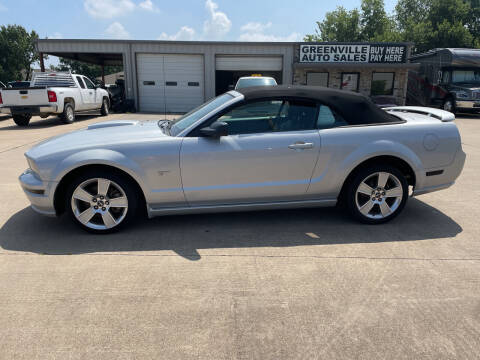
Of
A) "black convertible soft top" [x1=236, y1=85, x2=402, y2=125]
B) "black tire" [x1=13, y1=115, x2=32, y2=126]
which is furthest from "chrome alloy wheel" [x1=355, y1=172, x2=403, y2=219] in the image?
"black tire" [x1=13, y1=115, x2=32, y2=126]

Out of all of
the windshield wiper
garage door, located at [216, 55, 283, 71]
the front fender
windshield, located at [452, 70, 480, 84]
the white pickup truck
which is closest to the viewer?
the front fender

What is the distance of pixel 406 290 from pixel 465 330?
0.50 m

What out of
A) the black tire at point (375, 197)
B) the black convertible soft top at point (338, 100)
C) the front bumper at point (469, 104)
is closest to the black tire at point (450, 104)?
→ the front bumper at point (469, 104)

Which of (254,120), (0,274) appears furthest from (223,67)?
(0,274)

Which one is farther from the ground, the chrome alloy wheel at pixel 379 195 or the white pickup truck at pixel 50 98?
the white pickup truck at pixel 50 98

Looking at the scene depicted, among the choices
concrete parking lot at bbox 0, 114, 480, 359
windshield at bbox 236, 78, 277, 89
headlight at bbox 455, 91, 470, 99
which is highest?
windshield at bbox 236, 78, 277, 89

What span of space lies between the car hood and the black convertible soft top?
117cm

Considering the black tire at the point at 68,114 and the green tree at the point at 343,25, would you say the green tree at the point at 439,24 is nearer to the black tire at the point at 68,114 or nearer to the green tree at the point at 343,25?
the green tree at the point at 343,25

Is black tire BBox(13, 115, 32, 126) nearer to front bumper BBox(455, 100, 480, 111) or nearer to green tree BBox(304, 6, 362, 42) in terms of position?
front bumper BBox(455, 100, 480, 111)

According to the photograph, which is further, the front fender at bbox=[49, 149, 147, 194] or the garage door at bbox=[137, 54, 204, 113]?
the garage door at bbox=[137, 54, 204, 113]

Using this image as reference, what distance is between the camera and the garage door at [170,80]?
66.8 feet

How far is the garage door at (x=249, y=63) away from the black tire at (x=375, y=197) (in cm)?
1791

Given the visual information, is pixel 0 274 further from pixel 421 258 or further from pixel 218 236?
pixel 421 258

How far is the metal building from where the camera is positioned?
19859 millimetres
